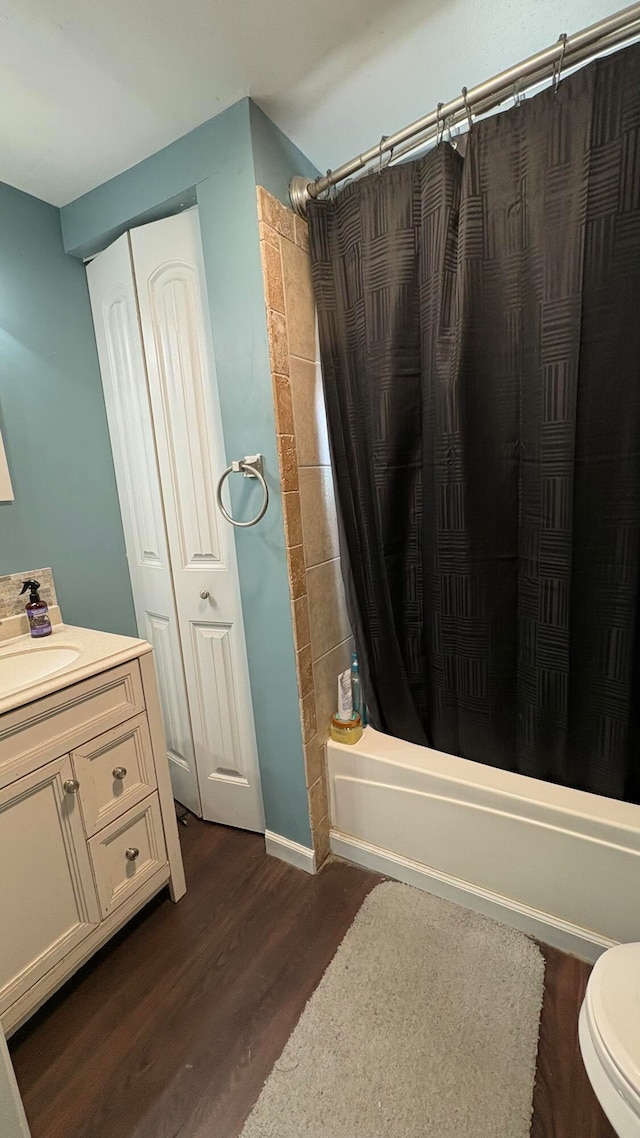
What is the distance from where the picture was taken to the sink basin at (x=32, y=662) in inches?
48.1

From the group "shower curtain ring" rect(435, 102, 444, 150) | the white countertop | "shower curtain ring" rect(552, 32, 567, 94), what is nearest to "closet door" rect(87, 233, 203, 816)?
the white countertop

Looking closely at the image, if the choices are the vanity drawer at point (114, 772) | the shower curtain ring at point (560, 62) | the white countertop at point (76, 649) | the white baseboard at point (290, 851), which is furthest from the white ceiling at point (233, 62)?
the white baseboard at point (290, 851)

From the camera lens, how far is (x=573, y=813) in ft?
3.67

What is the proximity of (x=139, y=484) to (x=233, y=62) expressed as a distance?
114 centimetres

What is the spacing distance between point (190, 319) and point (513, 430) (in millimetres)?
1005

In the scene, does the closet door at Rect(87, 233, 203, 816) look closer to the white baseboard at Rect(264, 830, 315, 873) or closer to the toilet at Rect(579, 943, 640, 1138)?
the white baseboard at Rect(264, 830, 315, 873)

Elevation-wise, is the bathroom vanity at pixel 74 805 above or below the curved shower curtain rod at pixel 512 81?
below

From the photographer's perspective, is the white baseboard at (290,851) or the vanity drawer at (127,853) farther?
the white baseboard at (290,851)

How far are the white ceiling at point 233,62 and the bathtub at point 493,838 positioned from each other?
1816 millimetres

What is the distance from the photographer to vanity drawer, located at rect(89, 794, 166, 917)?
1.16m

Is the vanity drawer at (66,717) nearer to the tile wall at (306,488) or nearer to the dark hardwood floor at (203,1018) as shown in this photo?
the tile wall at (306,488)

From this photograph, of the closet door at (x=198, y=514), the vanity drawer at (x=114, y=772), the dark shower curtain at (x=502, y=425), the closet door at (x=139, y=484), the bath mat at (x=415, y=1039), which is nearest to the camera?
the bath mat at (x=415, y=1039)

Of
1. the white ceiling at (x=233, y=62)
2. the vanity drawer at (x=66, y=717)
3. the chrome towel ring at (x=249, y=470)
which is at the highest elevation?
the white ceiling at (x=233, y=62)

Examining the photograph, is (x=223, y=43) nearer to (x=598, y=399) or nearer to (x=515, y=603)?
(x=598, y=399)
